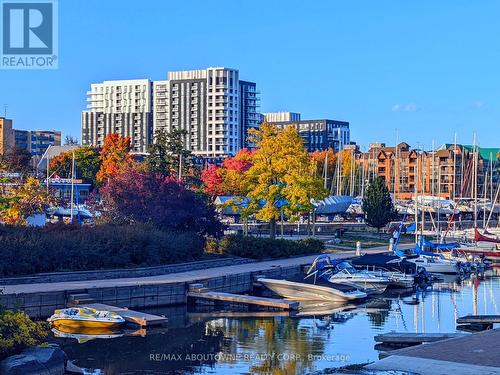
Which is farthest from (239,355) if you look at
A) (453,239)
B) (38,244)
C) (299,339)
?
(453,239)

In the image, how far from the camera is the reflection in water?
28516mm

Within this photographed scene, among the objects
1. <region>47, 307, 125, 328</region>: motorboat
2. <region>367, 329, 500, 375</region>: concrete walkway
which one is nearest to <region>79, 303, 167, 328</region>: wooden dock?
<region>47, 307, 125, 328</region>: motorboat

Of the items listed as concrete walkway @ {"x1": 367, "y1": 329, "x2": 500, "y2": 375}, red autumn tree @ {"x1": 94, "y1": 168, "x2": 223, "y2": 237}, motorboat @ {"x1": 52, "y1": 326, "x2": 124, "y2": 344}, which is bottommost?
motorboat @ {"x1": 52, "y1": 326, "x2": 124, "y2": 344}

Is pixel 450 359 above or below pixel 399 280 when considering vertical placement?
above

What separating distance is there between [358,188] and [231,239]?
88.9m

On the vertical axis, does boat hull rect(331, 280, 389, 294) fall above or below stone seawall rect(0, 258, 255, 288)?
below

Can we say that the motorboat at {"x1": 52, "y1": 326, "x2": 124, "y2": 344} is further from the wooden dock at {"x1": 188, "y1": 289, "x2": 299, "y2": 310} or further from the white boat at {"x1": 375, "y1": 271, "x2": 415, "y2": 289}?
the white boat at {"x1": 375, "y1": 271, "x2": 415, "y2": 289}

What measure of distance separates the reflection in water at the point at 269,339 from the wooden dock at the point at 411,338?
675 millimetres

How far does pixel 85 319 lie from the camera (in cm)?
3481

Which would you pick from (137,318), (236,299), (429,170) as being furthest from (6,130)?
(137,318)

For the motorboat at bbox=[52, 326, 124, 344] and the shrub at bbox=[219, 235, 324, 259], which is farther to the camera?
the shrub at bbox=[219, 235, 324, 259]

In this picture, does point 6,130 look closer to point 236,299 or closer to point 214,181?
point 214,181

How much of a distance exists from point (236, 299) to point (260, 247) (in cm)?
1667

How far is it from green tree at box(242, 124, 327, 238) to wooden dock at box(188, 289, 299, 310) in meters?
22.6
